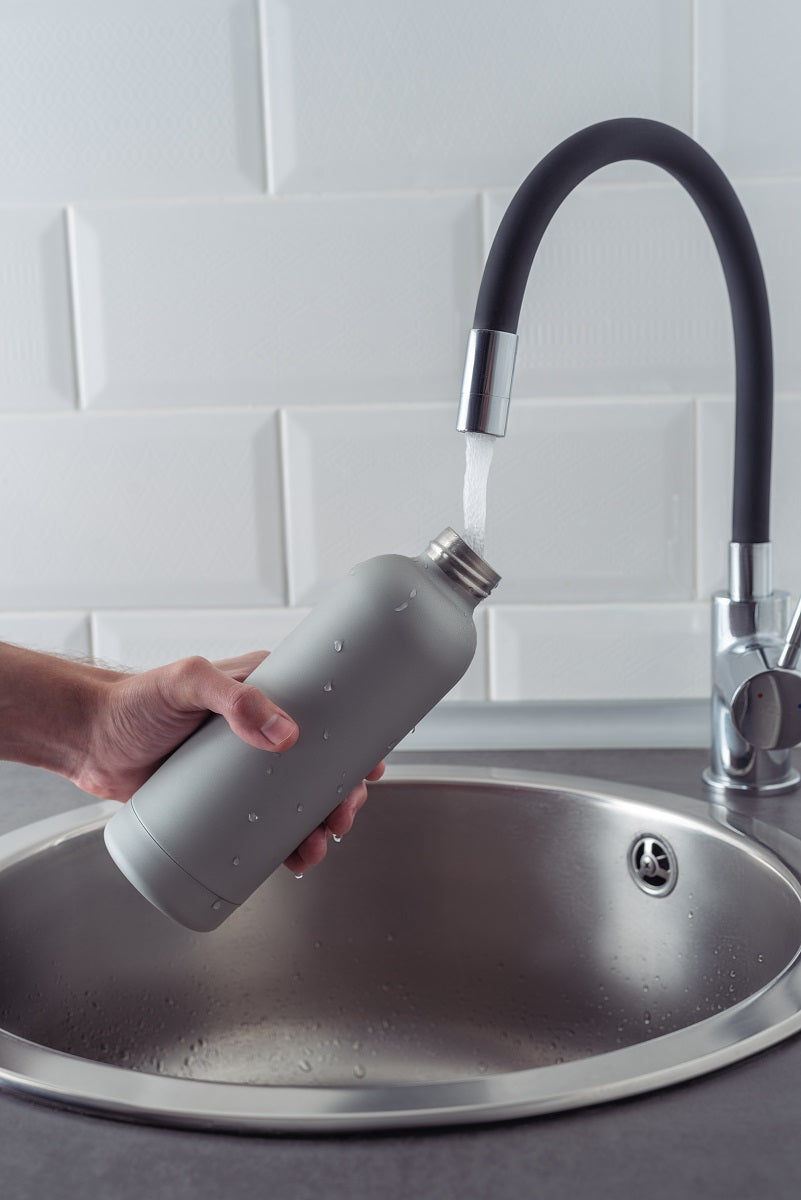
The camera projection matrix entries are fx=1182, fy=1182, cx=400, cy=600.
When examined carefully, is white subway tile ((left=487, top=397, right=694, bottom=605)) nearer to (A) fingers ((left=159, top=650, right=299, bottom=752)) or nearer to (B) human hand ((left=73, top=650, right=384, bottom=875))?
(B) human hand ((left=73, top=650, right=384, bottom=875))

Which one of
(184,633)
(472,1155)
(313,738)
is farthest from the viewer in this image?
(184,633)

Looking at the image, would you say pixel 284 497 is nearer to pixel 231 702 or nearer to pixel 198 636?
pixel 198 636

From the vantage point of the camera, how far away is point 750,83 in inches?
32.1

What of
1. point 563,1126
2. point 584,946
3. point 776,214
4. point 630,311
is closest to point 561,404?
point 630,311

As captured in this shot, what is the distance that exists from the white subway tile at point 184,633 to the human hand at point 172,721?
0.15m

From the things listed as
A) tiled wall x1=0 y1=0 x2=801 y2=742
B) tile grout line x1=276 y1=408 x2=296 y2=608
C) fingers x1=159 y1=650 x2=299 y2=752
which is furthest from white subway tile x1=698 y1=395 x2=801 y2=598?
fingers x1=159 y1=650 x2=299 y2=752

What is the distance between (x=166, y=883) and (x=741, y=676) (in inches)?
14.7

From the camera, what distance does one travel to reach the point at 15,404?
88 centimetres

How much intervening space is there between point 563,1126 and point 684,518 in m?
0.52

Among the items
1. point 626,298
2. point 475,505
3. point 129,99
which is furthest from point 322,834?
point 129,99

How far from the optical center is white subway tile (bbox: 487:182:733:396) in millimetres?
831

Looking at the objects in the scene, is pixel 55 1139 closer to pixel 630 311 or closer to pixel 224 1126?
pixel 224 1126

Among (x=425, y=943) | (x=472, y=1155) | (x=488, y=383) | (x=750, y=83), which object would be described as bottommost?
(x=425, y=943)

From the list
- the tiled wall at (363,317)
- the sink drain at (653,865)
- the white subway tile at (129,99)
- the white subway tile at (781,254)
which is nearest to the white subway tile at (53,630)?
the tiled wall at (363,317)
